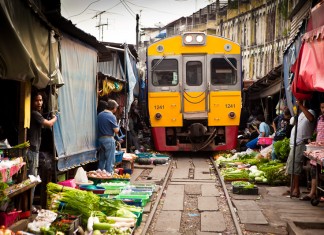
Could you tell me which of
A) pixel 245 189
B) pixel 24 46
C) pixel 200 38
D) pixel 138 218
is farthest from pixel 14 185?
pixel 200 38

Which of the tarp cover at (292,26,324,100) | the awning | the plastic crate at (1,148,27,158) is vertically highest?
the awning

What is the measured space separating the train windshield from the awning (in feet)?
9.93

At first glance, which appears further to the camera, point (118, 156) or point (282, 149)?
point (118, 156)

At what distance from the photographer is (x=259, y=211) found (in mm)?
7191

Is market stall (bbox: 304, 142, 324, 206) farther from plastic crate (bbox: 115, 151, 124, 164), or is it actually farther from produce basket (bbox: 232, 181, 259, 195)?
plastic crate (bbox: 115, 151, 124, 164)

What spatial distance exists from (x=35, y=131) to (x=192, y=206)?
2.92 m

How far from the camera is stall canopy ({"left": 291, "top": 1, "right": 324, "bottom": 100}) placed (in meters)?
6.11

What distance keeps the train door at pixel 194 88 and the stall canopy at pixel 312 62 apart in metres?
6.47

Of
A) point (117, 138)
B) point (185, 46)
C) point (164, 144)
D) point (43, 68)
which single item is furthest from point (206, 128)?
point (43, 68)

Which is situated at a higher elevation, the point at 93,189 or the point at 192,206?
the point at 93,189

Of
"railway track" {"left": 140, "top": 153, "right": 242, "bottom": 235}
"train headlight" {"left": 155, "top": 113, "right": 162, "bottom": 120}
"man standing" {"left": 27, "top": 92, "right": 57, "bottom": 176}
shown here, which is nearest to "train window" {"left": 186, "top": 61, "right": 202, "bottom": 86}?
"train headlight" {"left": 155, "top": 113, "right": 162, "bottom": 120}

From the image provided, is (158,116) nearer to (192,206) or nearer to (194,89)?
(194,89)

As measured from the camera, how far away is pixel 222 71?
14.1m

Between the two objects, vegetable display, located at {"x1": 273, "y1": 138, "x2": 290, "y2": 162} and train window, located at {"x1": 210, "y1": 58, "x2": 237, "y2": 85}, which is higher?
train window, located at {"x1": 210, "y1": 58, "x2": 237, "y2": 85}
